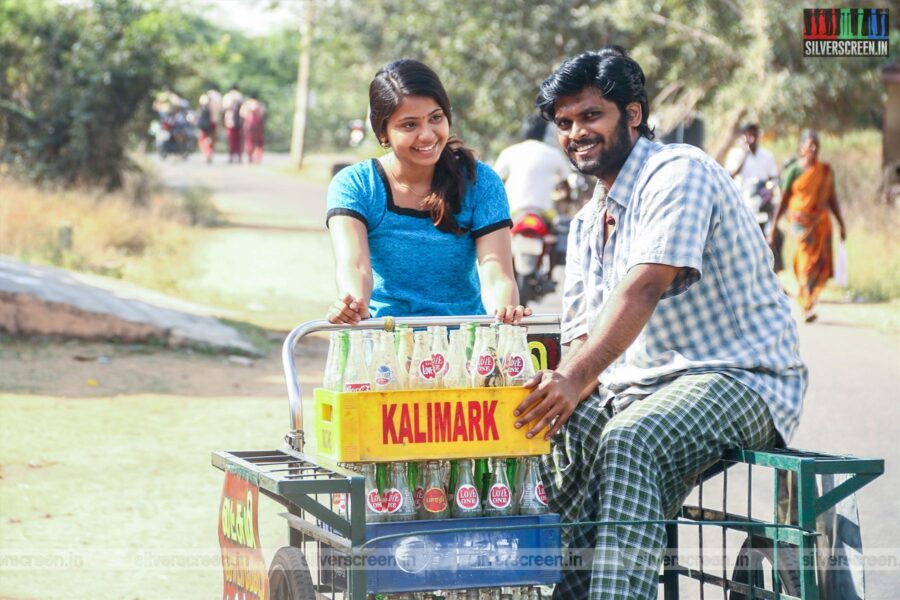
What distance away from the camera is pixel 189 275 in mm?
18156

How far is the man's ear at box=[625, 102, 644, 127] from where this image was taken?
420 cm

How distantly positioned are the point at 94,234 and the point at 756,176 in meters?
8.58

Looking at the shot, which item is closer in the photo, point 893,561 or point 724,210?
point 724,210

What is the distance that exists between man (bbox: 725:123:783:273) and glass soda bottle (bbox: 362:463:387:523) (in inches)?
482

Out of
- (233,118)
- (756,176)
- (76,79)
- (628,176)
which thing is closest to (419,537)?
(628,176)

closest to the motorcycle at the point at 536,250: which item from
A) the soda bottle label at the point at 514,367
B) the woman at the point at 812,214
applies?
the woman at the point at 812,214

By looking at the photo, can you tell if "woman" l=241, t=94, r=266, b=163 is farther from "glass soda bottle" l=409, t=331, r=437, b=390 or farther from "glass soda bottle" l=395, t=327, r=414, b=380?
"glass soda bottle" l=409, t=331, r=437, b=390

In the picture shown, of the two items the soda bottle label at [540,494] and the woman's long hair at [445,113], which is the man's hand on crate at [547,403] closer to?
the soda bottle label at [540,494]

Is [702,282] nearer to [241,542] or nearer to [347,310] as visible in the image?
[347,310]

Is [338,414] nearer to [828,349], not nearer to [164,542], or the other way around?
[164,542]

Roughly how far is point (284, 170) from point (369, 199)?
42.4 metres

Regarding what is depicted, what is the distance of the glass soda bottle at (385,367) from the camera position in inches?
150

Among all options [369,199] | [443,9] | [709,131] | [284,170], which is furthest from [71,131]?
[284,170]

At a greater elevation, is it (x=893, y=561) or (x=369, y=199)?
(x=369, y=199)
